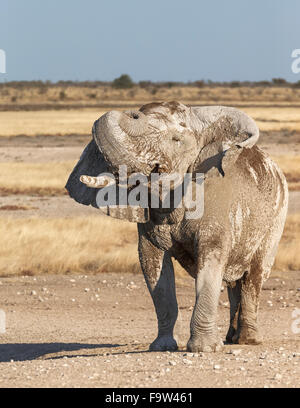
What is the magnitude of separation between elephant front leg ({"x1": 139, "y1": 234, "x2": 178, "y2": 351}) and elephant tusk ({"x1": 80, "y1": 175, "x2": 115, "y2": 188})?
41.7 inches

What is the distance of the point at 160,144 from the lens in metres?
7.27

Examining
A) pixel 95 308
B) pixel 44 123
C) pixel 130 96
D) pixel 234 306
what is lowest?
pixel 130 96

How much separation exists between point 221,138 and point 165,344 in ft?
6.18

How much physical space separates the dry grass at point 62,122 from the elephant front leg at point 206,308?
3687 cm

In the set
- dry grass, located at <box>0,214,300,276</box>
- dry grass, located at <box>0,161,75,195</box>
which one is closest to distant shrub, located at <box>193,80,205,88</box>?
dry grass, located at <box>0,161,75,195</box>

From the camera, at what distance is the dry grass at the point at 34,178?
957 inches

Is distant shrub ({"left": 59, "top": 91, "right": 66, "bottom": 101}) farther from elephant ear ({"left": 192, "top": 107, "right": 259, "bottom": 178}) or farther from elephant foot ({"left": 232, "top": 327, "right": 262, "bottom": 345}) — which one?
elephant ear ({"left": 192, "top": 107, "right": 259, "bottom": 178})

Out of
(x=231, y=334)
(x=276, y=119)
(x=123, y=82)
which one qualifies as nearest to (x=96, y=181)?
(x=231, y=334)

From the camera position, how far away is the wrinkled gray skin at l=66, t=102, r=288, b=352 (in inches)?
283

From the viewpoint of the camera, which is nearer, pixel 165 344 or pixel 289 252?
pixel 165 344

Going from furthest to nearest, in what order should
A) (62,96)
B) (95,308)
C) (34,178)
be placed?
(62,96) < (34,178) < (95,308)

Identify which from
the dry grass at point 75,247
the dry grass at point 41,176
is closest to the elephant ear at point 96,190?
the dry grass at point 75,247

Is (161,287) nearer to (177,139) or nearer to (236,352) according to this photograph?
(236,352)
